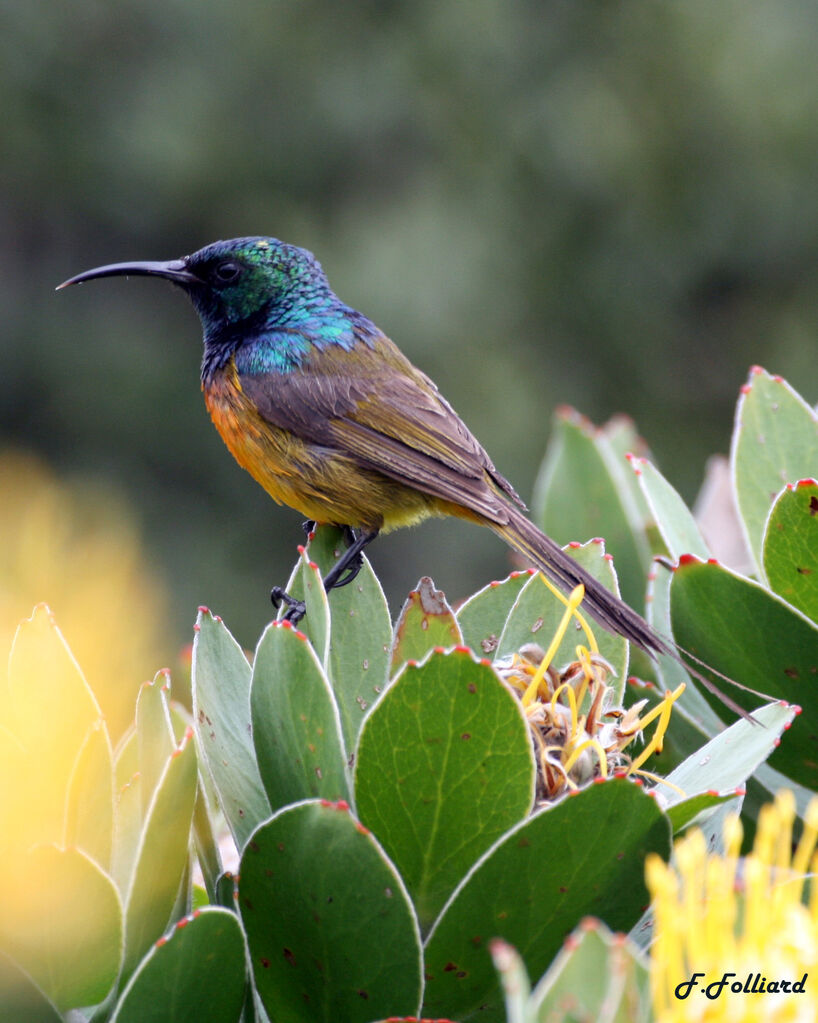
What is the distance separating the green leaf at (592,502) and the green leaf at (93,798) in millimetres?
958

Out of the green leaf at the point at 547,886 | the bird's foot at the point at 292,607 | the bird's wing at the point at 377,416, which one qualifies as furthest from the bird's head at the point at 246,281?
the green leaf at the point at 547,886

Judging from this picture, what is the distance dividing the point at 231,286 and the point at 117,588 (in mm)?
685

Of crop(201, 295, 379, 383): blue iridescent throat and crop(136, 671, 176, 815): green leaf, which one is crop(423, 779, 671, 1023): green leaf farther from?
crop(201, 295, 379, 383): blue iridescent throat

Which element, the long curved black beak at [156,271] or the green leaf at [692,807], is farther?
the long curved black beak at [156,271]

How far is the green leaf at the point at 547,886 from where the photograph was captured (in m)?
0.98

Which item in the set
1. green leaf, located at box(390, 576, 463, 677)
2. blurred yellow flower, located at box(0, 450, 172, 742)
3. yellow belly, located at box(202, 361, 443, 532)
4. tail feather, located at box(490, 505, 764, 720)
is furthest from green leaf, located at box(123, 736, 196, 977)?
yellow belly, located at box(202, 361, 443, 532)

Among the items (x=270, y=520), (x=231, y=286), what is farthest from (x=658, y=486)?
(x=270, y=520)

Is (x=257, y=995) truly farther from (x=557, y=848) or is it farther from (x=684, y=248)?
(x=684, y=248)

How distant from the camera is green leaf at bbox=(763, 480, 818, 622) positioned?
4.33 ft

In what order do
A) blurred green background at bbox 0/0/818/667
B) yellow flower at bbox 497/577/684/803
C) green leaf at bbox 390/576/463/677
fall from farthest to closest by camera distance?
1. blurred green background at bbox 0/0/818/667
2. green leaf at bbox 390/576/463/677
3. yellow flower at bbox 497/577/684/803

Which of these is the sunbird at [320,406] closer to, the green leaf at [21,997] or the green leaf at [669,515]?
the green leaf at [669,515]

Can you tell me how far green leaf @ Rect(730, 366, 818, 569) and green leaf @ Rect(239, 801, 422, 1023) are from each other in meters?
0.81

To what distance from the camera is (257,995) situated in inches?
45.3

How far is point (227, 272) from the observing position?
8.34 ft
